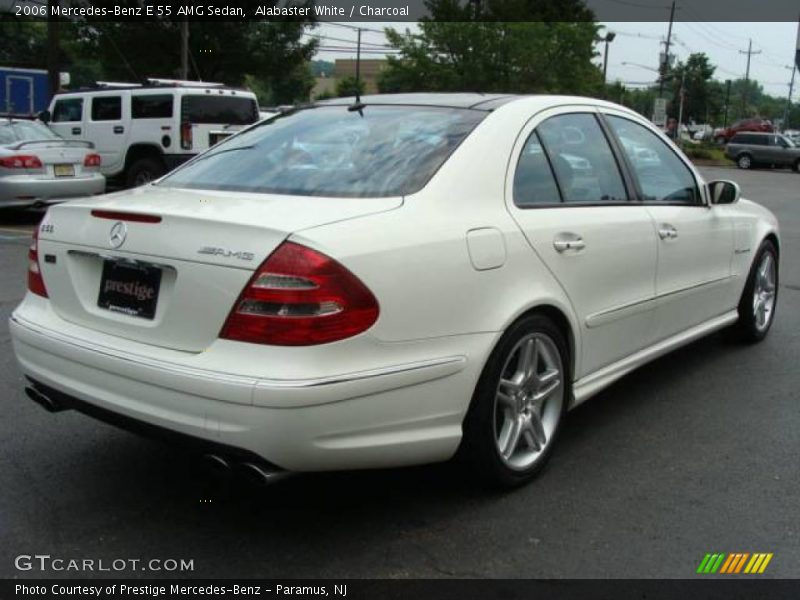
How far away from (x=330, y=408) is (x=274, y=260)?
495 mm

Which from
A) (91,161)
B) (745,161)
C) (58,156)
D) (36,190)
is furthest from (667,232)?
(745,161)

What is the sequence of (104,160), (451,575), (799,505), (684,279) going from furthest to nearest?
1. (104,160)
2. (684,279)
3. (799,505)
4. (451,575)

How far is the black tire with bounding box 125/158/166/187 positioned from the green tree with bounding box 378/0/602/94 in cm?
2880

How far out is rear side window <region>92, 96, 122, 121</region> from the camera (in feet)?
47.5

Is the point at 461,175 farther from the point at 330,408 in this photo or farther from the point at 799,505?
the point at 799,505

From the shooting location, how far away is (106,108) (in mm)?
14648

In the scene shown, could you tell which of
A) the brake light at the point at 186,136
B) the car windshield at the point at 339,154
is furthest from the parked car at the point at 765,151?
the car windshield at the point at 339,154

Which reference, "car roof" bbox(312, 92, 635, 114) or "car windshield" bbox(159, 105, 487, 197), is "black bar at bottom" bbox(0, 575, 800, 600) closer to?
"car windshield" bbox(159, 105, 487, 197)

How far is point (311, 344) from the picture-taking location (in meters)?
2.60

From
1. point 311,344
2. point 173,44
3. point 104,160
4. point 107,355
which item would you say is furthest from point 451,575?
point 173,44

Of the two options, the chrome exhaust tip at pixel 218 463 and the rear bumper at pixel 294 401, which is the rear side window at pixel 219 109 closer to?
the rear bumper at pixel 294 401

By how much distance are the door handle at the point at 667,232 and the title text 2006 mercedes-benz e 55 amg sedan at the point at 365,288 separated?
45mm

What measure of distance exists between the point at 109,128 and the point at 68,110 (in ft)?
4.38

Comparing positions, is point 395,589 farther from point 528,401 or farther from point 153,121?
point 153,121
